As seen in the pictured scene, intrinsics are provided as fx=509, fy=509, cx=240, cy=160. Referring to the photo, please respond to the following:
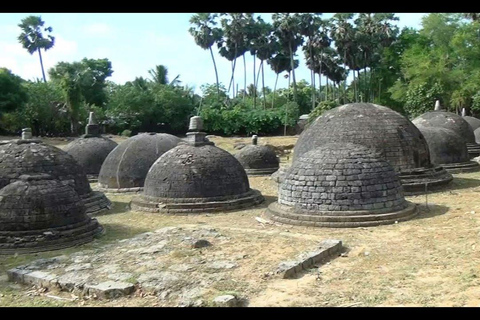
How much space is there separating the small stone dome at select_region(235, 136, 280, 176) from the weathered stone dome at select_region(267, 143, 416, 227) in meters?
9.52

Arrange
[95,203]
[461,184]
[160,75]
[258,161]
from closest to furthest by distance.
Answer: [95,203] → [461,184] → [258,161] → [160,75]

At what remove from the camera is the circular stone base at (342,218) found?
11828 mm

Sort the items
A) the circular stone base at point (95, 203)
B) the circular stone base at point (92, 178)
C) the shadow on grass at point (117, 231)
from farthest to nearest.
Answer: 1. the circular stone base at point (92, 178)
2. the circular stone base at point (95, 203)
3. the shadow on grass at point (117, 231)

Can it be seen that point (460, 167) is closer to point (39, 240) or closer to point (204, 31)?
point (39, 240)

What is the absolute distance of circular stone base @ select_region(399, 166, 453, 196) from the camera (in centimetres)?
1595

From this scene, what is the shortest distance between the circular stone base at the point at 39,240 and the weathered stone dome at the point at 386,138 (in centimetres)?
840

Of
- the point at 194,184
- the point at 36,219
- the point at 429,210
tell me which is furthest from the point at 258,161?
the point at 36,219

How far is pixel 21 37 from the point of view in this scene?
55.7 metres

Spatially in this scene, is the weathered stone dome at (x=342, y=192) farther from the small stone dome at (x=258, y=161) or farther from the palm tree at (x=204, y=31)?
the palm tree at (x=204, y=31)

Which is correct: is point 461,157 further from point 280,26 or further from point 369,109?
point 280,26

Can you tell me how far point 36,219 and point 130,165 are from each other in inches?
289

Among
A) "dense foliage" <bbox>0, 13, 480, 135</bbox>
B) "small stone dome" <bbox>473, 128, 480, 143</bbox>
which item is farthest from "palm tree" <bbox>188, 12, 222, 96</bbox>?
"small stone dome" <bbox>473, 128, 480, 143</bbox>

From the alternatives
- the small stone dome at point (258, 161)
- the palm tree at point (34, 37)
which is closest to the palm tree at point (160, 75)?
the palm tree at point (34, 37)

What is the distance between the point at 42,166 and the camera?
14195 mm
